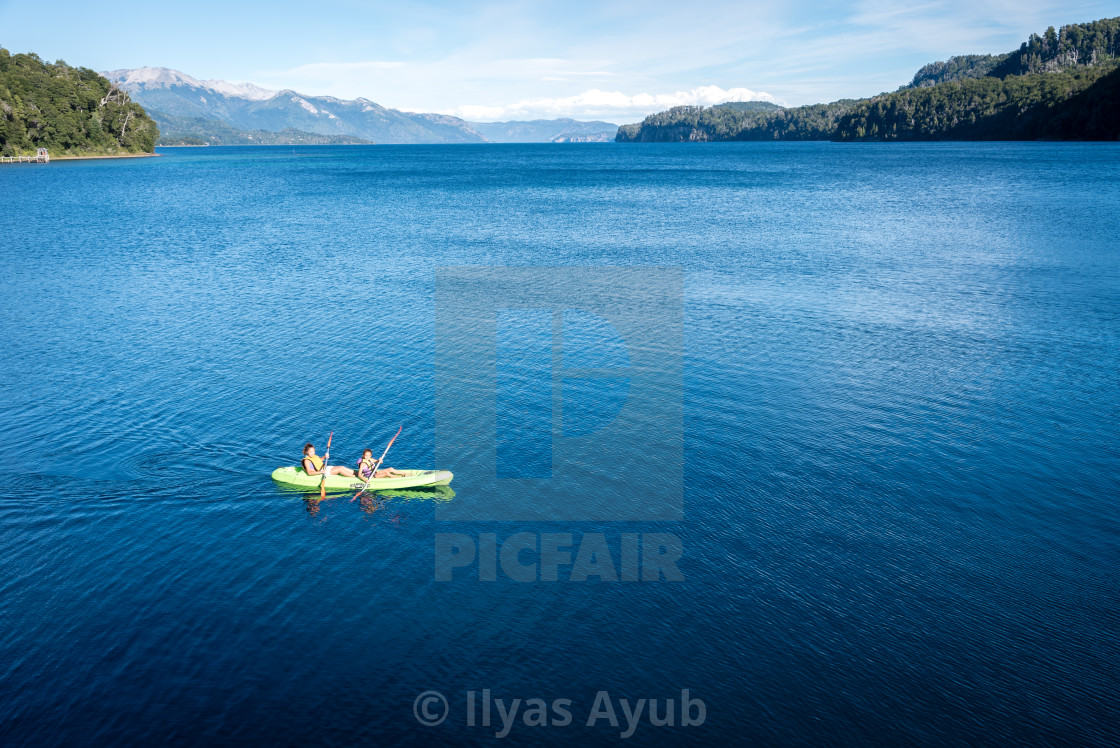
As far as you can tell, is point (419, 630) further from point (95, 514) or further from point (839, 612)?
point (95, 514)

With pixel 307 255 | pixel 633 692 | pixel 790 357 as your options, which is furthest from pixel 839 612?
pixel 307 255

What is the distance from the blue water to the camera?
16531 mm

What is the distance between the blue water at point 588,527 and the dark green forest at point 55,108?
143395 mm

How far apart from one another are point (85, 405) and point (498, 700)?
2562 centimetres

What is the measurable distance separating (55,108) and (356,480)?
645 feet

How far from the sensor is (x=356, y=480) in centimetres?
2588

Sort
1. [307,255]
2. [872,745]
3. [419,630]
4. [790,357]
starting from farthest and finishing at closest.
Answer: [307,255] → [790,357] → [419,630] → [872,745]

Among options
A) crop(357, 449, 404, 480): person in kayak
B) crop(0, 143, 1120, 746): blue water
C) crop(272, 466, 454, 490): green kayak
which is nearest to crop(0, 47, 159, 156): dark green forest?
crop(0, 143, 1120, 746): blue water

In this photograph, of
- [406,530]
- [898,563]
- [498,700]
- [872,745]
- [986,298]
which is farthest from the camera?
[986,298]

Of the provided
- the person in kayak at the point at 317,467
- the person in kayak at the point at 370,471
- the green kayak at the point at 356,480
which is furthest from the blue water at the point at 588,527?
the person in kayak at the point at 317,467

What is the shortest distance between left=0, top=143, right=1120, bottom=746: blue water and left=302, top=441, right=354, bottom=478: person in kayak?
1.15m

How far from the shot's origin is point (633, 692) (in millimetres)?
16938

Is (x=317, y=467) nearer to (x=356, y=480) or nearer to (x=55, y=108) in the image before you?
(x=356, y=480)

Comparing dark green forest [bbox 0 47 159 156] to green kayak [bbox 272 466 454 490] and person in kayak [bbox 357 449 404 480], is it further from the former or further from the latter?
person in kayak [bbox 357 449 404 480]
